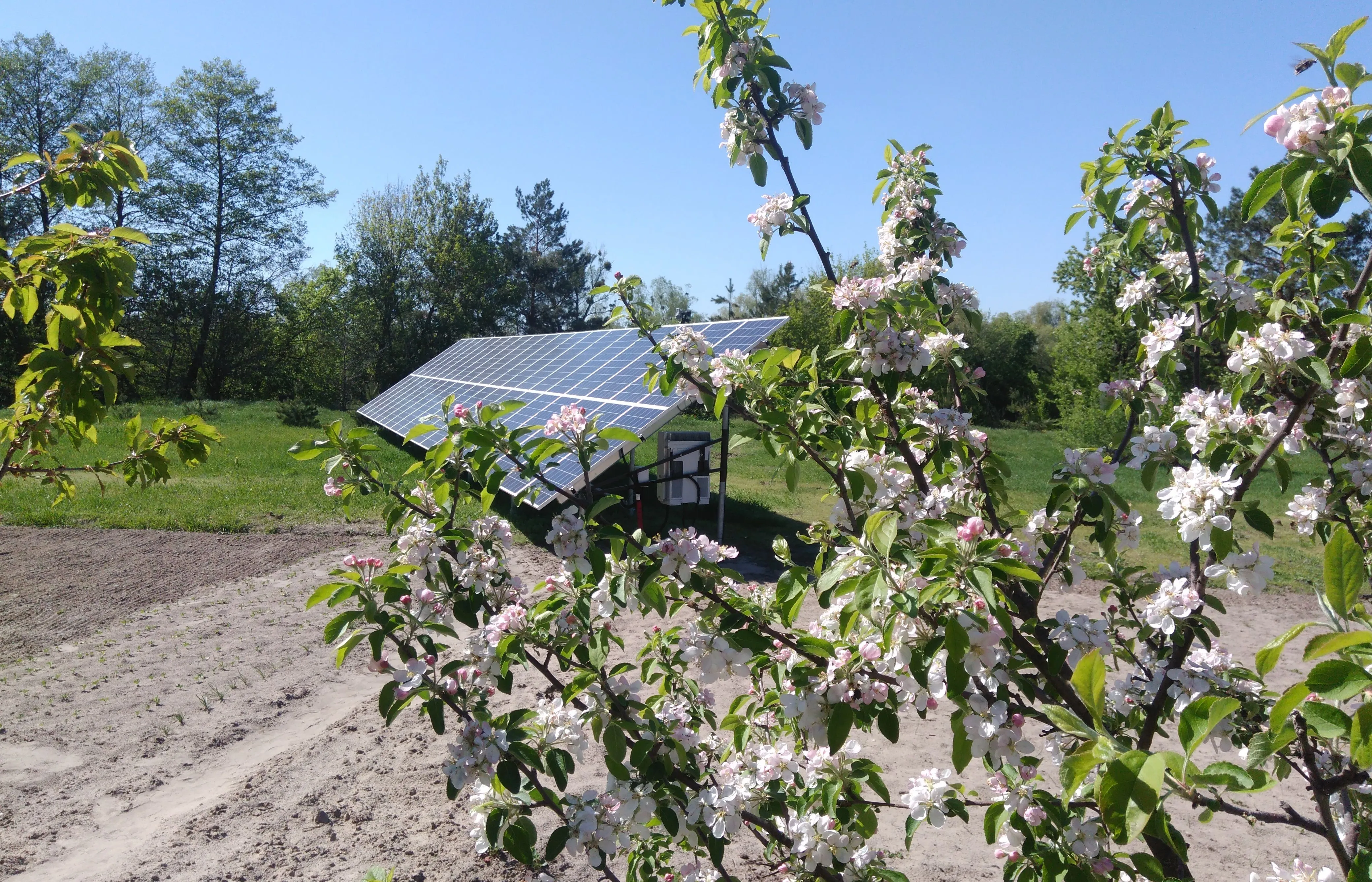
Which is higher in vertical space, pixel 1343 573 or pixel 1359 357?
pixel 1359 357

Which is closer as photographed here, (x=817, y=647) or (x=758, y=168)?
(x=817, y=647)

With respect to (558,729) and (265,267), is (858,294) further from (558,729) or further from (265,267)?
(265,267)

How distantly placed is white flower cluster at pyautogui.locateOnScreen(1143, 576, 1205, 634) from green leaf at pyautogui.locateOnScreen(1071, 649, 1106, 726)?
59 centimetres

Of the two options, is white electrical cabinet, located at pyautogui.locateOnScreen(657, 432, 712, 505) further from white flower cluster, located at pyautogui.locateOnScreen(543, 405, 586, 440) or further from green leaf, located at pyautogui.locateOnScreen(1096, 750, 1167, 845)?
green leaf, located at pyautogui.locateOnScreen(1096, 750, 1167, 845)

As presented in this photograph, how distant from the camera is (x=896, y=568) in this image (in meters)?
1.30

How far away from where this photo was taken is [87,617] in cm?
613

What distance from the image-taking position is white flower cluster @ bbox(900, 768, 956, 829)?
1.69 meters

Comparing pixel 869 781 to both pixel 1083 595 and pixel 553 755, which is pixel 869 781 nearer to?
pixel 553 755

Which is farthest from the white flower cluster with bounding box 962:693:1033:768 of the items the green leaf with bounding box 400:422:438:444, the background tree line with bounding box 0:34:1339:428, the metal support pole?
the background tree line with bounding box 0:34:1339:428

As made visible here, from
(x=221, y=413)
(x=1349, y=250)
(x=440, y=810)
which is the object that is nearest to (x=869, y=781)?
(x=440, y=810)

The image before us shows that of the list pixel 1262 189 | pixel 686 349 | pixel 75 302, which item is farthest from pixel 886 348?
pixel 75 302

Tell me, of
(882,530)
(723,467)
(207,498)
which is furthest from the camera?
(207,498)

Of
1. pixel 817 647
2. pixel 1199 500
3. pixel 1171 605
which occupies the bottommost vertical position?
pixel 817 647

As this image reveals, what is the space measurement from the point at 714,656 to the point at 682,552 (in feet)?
0.74
